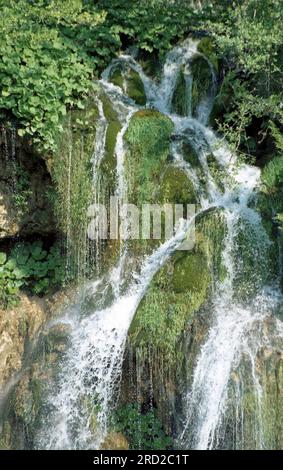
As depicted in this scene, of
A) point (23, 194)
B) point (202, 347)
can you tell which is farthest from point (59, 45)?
point (202, 347)

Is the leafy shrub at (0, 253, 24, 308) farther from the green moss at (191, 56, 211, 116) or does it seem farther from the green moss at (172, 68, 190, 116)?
the green moss at (191, 56, 211, 116)

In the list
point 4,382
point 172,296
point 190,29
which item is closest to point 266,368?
point 172,296

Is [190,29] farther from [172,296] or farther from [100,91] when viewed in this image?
[172,296]

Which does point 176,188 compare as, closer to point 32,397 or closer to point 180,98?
point 180,98

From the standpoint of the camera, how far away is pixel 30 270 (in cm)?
854

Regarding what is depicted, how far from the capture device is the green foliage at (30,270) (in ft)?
27.6

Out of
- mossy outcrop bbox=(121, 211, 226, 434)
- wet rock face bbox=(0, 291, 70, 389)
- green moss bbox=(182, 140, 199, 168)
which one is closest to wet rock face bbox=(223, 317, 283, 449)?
mossy outcrop bbox=(121, 211, 226, 434)

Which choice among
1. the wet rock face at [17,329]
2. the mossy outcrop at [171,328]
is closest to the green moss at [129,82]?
the mossy outcrop at [171,328]

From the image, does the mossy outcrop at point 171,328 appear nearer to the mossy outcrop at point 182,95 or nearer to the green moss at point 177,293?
the green moss at point 177,293

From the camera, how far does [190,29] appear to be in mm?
9875

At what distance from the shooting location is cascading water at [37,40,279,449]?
6.14 metres

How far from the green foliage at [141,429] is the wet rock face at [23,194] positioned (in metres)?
3.28

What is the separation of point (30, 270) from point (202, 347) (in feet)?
11.1

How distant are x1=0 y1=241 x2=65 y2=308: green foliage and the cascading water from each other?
91 cm
